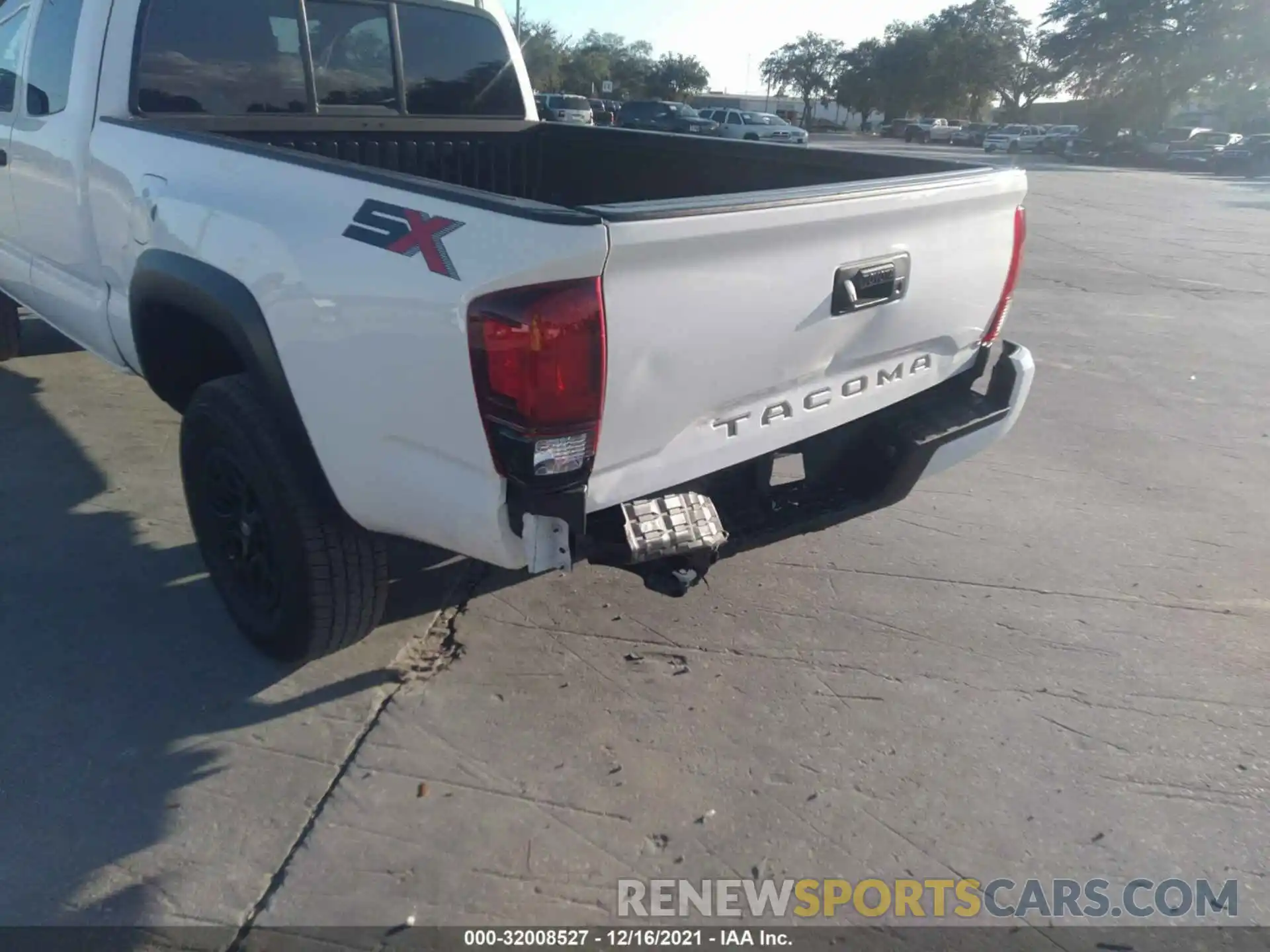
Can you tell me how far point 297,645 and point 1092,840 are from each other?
2279 millimetres

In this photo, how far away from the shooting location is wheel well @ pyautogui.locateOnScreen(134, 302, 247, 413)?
338cm

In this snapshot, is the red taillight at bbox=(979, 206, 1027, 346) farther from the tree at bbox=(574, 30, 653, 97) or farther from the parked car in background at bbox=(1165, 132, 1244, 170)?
the tree at bbox=(574, 30, 653, 97)

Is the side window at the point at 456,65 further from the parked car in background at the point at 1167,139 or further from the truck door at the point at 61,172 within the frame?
the parked car in background at the point at 1167,139

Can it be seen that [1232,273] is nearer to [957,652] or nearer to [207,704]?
[957,652]

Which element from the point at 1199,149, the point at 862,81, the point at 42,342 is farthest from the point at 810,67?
the point at 42,342

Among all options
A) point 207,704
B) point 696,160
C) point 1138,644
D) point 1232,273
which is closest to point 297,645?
point 207,704

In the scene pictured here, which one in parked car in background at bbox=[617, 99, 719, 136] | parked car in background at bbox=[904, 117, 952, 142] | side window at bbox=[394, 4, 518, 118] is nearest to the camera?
side window at bbox=[394, 4, 518, 118]

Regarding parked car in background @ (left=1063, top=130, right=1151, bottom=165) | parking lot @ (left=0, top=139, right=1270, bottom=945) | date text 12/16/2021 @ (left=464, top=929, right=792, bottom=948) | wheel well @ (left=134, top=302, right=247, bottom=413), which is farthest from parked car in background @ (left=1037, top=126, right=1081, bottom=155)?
date text 12/16/2021 @ (left=464, top=929, right=792, bottom=948)

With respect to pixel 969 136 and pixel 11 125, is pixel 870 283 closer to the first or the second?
pixel 11 125

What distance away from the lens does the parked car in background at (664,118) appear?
33438 mm

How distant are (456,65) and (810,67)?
9130cm

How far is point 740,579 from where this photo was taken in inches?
156

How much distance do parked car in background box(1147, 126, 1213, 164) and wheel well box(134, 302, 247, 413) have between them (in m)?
48.3

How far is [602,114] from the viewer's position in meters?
38.4
